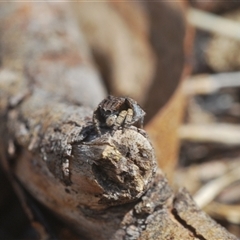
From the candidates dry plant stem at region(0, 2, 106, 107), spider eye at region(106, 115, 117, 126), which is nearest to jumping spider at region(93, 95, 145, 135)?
spider eye at region(106, 115, 117, 126)

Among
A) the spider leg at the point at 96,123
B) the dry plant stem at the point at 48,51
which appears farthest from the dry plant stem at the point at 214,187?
the spider leg at the point at 96,123

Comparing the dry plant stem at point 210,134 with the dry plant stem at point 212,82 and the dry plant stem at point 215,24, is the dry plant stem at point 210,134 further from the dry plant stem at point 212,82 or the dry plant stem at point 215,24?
the dry plant stem at point 215,24

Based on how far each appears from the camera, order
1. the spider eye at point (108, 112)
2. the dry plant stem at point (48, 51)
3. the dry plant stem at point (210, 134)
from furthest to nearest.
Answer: the dry plant stem at point (210, 134), the dry plant stem at point (48, 51), the spider eye at point (108, 112)

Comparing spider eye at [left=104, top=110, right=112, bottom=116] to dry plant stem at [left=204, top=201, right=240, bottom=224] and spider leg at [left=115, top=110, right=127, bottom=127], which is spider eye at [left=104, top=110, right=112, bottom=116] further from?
dry plant stem at [left=204, top=201, right=240, bottom=224]

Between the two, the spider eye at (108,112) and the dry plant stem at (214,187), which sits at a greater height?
the dry plant stem at (214,187)

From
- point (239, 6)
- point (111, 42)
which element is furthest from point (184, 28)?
point (239, 6)

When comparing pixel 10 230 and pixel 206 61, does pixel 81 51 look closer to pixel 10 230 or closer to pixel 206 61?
pixel 10 230

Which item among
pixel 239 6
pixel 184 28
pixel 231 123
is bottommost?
pixel 184 28

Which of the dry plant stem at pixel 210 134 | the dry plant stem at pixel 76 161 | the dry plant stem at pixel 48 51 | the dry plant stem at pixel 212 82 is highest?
the dry plant stem at pixel 212 82
